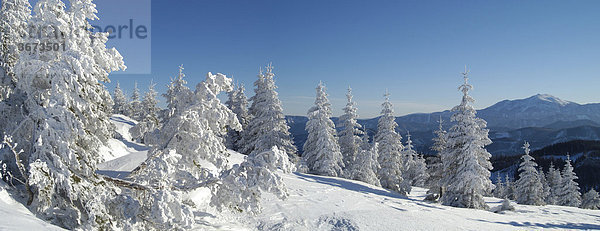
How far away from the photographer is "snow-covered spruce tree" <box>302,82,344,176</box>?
91.8 feet

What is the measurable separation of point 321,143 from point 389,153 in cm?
803

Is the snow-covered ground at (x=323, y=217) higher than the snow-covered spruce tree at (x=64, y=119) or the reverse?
the reverse

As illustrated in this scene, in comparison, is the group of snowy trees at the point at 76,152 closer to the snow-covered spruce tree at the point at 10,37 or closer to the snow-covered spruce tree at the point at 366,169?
the snow-covered spruce tree at the point at 10,37

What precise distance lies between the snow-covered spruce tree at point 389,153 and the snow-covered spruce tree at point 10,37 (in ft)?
94.6

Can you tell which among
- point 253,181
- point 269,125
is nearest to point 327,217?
point 253,181

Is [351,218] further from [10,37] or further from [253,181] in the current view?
[10,37]

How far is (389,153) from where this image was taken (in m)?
30.9

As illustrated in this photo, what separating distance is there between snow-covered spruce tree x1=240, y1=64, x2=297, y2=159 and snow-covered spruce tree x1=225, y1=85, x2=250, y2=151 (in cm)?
536

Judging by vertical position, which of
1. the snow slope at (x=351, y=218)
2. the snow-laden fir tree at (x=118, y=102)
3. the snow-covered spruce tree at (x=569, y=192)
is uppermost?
the snow-laden fir tree at (x=118, y=102)

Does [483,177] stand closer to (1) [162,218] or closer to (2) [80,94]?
(1) [162,218]

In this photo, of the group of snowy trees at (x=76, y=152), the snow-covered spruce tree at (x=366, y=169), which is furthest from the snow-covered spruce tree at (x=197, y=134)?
the snow-covered spruce tree at (x=366, y=169)

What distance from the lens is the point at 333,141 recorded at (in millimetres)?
29688

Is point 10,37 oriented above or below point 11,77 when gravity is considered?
above

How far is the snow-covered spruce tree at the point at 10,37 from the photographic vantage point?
845 centimetres
